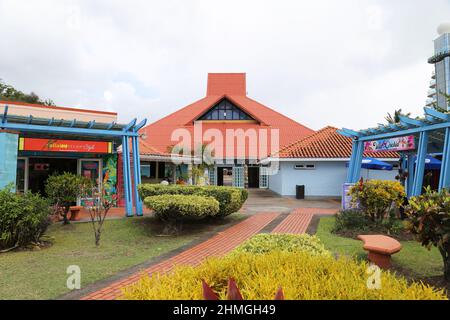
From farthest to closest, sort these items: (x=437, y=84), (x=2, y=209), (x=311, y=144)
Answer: (x=437, y=84), (x=311, y=144), (x=2, y=209)

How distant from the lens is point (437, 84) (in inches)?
2763

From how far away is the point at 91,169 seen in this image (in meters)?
14.9

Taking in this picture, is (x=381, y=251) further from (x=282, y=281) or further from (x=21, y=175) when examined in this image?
(x=21, y=175)

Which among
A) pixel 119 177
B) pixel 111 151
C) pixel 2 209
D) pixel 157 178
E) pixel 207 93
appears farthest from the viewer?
pixel 207 93

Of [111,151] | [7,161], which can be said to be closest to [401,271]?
[7,161]

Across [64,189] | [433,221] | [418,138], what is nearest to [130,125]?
[64,189]

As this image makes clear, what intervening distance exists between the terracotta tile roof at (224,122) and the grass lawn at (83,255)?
15352 mm

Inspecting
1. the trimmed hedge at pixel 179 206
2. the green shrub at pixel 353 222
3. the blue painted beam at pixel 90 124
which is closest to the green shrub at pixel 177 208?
the trimmed hedge at pixel 179 206

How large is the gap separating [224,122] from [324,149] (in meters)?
10.5

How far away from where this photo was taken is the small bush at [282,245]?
4129 mm

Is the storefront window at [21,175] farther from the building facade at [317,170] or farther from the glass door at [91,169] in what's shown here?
the building facade at [317,170]

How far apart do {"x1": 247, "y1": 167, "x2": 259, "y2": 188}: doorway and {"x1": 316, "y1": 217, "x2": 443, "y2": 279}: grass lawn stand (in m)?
21.0
